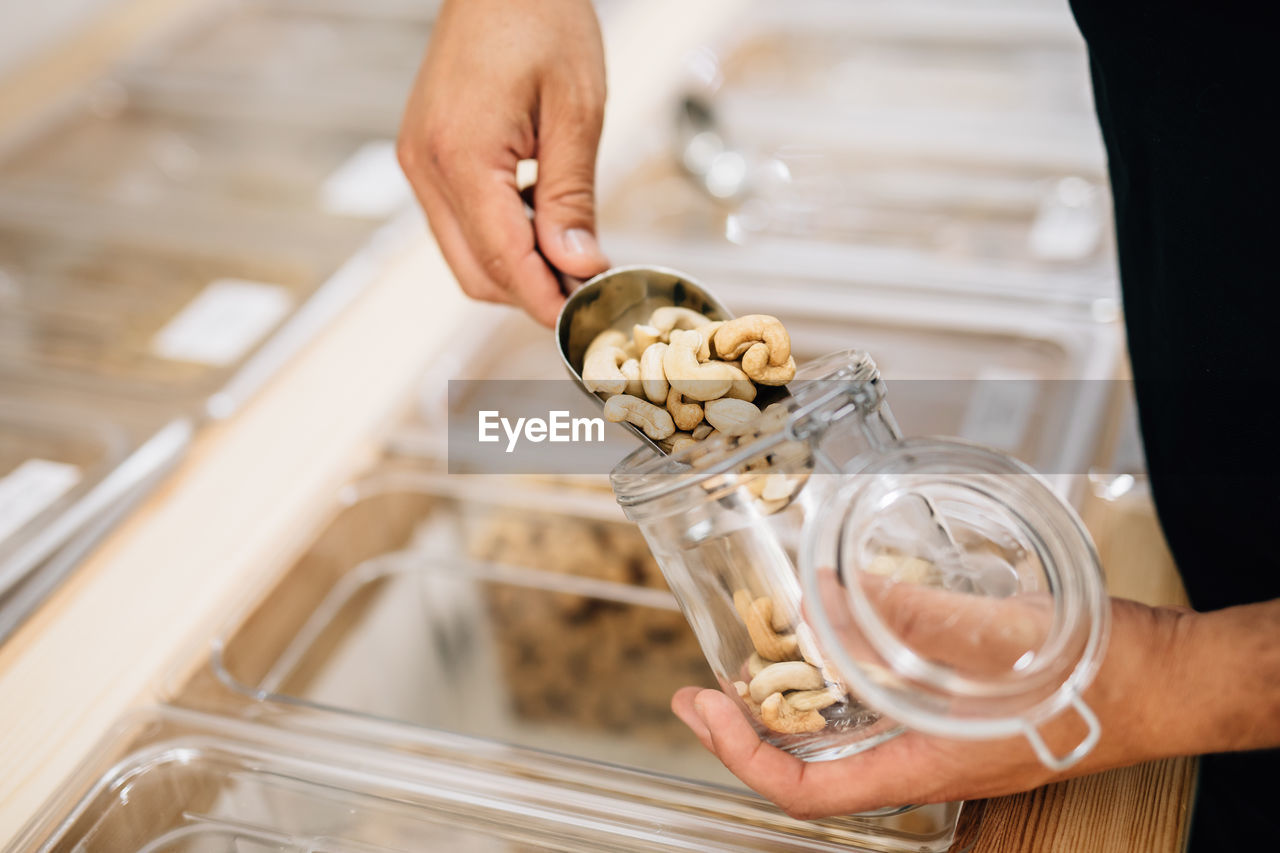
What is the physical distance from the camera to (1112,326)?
1187 millimetres

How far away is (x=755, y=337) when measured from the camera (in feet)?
2.21

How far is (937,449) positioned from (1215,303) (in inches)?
11.3

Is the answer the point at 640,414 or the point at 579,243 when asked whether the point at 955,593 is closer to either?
the point at 640,414

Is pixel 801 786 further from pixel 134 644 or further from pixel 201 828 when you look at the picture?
pixel 134 644

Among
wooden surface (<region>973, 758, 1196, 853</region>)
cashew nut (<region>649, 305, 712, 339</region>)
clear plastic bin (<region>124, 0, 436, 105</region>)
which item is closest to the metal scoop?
cashew nut (<region>649, 305, 712, 339</region>)

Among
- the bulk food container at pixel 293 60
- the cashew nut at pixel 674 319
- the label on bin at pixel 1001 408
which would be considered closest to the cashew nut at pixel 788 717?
the cashew nut at pixel 674 319

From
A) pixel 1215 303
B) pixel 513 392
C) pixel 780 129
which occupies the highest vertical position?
pixel 1215 303

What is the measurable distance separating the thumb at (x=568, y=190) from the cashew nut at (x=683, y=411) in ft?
0.52

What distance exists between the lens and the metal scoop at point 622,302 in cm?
79

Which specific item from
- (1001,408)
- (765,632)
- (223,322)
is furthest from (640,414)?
(223,322)

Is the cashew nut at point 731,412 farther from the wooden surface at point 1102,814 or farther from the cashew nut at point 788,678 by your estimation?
the wooden surface at point 1102,814

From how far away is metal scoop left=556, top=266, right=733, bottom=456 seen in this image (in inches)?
31.0

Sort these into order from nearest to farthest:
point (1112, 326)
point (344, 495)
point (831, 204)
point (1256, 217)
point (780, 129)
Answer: point (1256, 217), point (344, 495), point (1112, 326), point (831, 204), point (780, 129)

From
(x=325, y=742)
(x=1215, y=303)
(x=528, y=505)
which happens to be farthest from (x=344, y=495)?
(x=1215, y=303)
